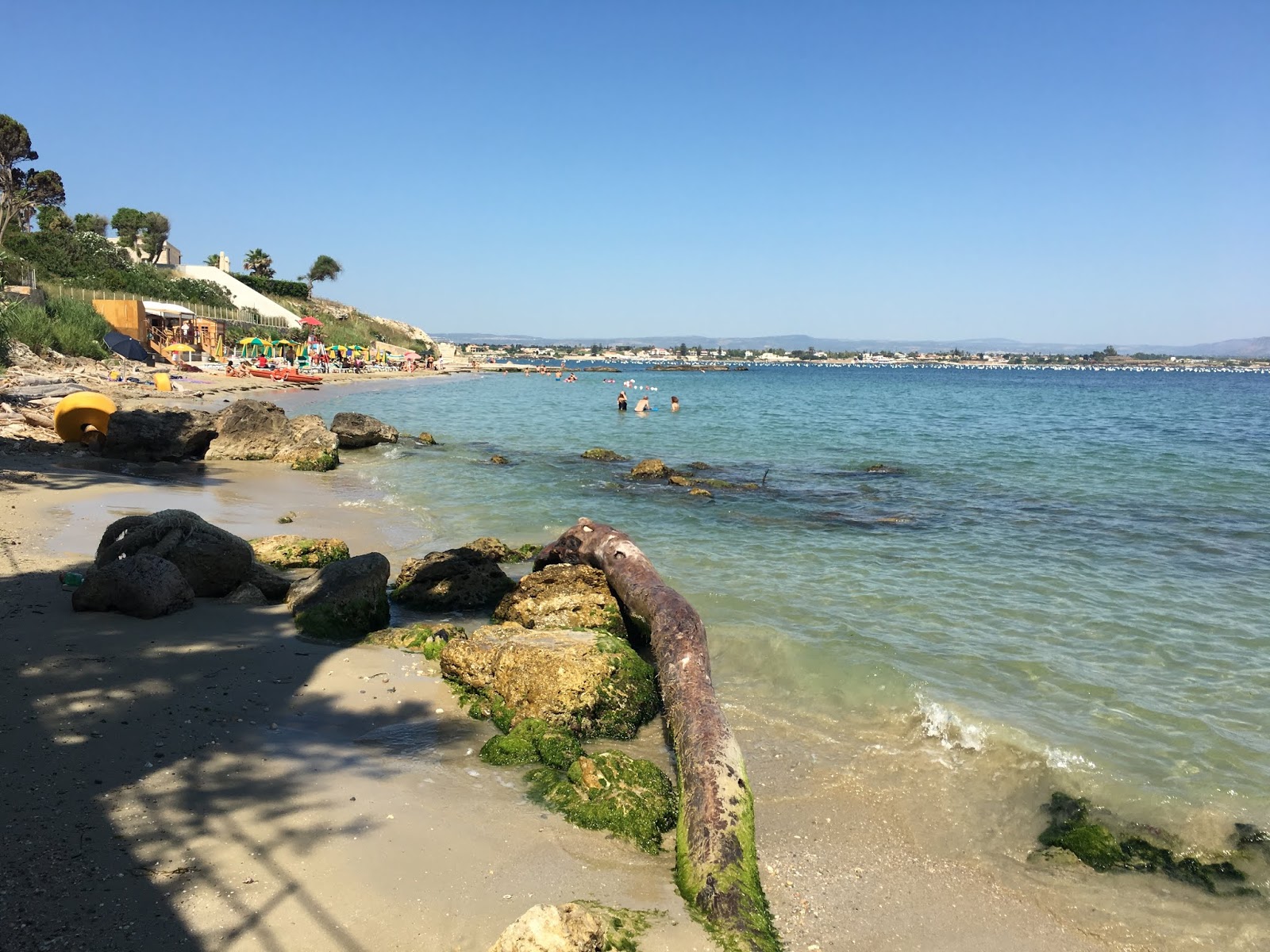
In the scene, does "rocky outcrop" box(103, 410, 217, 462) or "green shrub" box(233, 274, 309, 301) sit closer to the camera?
"rocky outcrop" box(103, 410, 217, 462)

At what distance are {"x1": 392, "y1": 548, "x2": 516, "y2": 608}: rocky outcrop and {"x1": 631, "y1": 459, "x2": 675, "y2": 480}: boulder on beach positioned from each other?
10.4 meters

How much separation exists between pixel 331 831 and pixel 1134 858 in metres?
4.81

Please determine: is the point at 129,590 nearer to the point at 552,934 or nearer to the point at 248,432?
the point at 552,934

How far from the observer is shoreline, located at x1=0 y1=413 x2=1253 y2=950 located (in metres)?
3.60

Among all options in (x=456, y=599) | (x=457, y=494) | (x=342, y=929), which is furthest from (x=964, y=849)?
(x=457, y=494)

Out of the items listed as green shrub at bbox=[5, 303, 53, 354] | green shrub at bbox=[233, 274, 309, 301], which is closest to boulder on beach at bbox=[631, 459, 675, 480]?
green shrub at bbox=[5, 303, 53, 354]

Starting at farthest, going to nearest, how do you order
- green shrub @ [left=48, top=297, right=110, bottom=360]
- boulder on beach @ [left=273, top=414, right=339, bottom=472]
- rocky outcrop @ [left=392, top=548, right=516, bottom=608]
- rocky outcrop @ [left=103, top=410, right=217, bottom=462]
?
green shrub @ [left=48, top=297, right=110, bottom=360], boulder on beach @ [left=273, top=414, right=339, bottom=472], rocky outcrop @ [left=103, top=410, right=217, bottom=462], rocky outcrop @ [left=392, top=548, right=516, bottom=608]

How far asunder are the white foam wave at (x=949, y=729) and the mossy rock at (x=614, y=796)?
2.46 m

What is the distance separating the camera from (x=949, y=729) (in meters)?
6.28

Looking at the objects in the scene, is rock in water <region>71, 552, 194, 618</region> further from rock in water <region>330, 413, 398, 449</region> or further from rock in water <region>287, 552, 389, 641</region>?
rock in water <region>330, 413, 398, 449</region>

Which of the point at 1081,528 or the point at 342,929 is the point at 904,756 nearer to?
the point at 342,929

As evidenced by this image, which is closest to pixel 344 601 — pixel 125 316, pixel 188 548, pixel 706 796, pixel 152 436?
pixel 188 548

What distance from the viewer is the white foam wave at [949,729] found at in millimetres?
6102

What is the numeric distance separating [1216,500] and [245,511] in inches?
788
